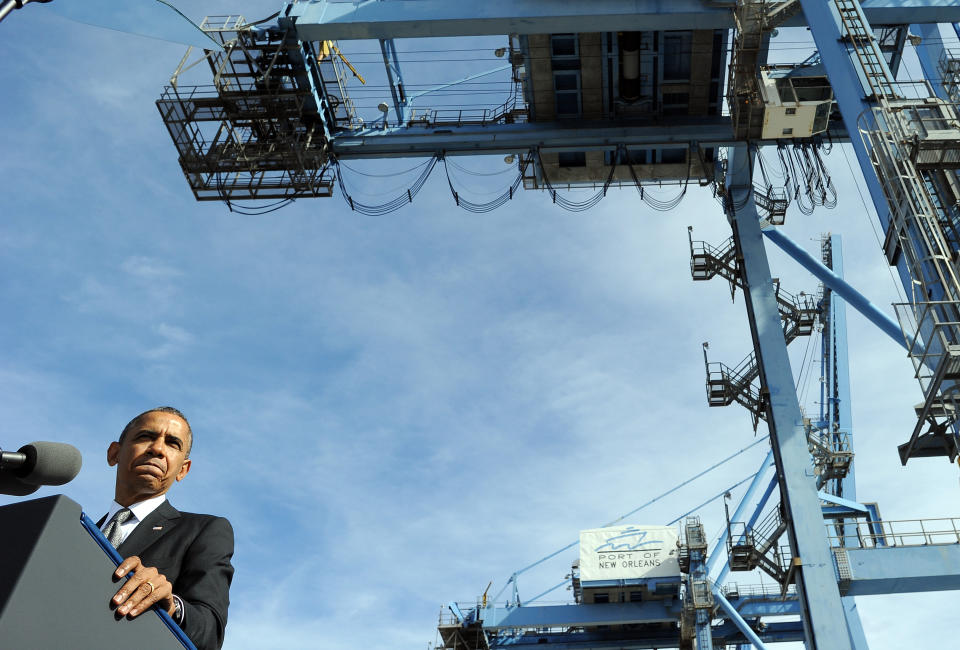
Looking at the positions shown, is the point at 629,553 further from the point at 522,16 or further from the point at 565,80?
the point at 522,16

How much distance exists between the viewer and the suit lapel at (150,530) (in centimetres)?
332

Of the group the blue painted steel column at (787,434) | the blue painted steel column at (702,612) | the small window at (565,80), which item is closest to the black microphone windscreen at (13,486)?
the blue painted steel column at (787,434)

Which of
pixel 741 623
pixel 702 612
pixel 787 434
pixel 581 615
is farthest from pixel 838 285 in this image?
pixel 581 615

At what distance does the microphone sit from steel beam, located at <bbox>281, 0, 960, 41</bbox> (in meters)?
20.4

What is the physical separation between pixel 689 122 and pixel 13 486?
24.4 m

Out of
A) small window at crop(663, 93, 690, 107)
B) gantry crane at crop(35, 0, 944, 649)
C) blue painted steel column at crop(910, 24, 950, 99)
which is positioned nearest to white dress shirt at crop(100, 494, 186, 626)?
gantry crane at crop(35, 0, 944, 649)

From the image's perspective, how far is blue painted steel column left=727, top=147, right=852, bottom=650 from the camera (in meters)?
20.6

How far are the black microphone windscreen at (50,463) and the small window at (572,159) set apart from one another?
81.8 feet

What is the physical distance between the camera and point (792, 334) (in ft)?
89.4

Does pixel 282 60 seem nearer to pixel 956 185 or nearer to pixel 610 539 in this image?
pixel 956 185

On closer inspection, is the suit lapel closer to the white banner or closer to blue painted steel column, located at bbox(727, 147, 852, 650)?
blue painted steel column, located at bbox(727, 147, 852, 650)

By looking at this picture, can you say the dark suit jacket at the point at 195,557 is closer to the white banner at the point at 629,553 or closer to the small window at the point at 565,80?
the small window at the point at 565,80

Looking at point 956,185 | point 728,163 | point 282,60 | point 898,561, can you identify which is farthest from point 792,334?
point 282,60

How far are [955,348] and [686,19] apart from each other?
1121 cm
